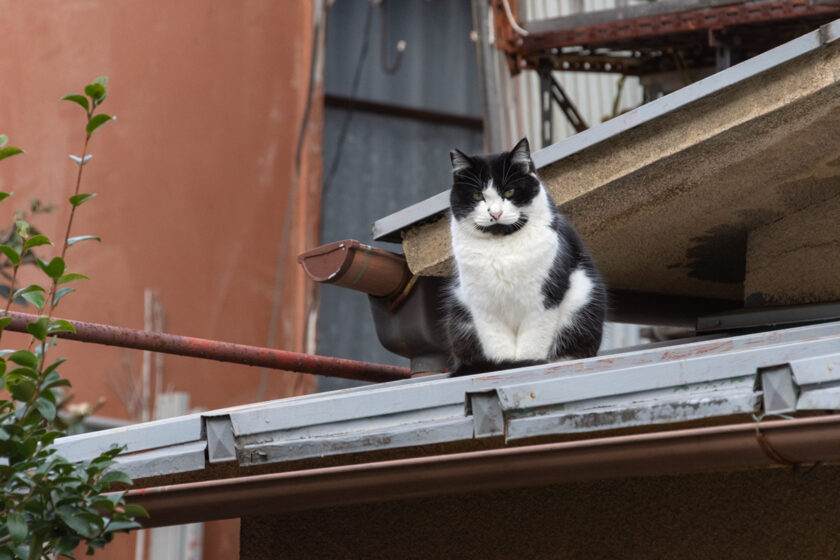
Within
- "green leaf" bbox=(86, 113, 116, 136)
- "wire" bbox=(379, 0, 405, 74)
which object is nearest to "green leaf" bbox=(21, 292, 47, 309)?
"green leaf" bbox=(86, 113, 116, 136)

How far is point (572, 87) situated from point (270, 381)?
3.79m

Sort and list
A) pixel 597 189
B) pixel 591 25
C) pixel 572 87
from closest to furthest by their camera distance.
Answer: pixel 597 189 → pixel 591 25 → pixel 572 87

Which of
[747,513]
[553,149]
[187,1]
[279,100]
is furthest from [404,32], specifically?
[747,513]

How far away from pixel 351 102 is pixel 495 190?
706 cm

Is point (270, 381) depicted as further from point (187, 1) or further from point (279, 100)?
point (187, 1)

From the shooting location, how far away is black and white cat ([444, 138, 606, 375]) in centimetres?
343

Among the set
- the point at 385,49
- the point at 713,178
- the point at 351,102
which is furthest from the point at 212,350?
the point at 385,49

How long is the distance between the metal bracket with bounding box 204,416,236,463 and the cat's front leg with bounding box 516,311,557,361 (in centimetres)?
99

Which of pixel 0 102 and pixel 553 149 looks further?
pixel 0 102

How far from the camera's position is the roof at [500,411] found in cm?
231

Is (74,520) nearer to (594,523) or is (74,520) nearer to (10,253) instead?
(10,253)

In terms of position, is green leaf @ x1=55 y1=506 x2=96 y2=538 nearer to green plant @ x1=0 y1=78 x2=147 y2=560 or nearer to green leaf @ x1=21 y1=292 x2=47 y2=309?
green plant @ x1=0 y1=78 x2=147 y2=560

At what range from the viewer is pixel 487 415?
2559 millimetres

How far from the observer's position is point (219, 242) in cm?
957
